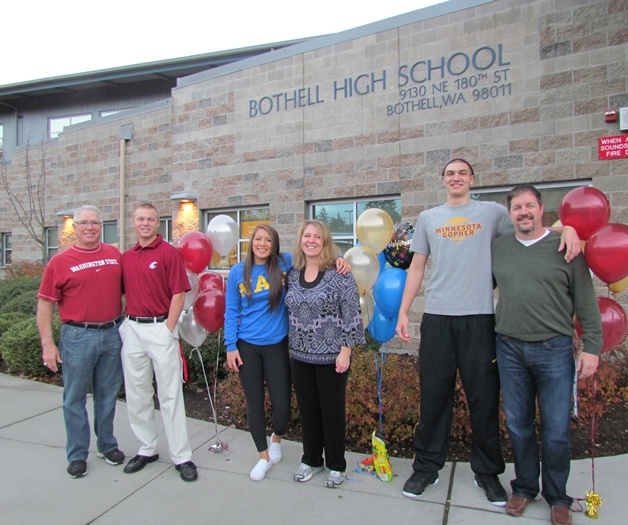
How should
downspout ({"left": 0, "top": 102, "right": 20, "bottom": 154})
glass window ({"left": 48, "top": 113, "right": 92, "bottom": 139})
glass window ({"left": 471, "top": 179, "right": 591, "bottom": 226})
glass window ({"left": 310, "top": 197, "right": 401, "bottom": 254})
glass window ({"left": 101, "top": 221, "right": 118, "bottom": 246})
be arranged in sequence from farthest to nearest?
1. downspout ({"left": 0, "top": 102, "right": 20, "bottom": 154})
2. glass window ({"left": 48, "top": 113, "right": 92, "bottom": 139})
3. glass window ({"left": 101, "top": 221, "right": 118, "bottom": 246})
4. glass window ({"left": 310, "top": 197, "right": 401, "bottom": 254})
5. glass window ({"left": 471, "top": 179, "right": 591, "bottom": 226})

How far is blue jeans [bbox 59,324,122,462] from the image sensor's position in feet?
11.0

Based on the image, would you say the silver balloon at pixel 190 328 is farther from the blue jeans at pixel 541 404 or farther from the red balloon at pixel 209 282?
the blue jeans at pixel 541 404

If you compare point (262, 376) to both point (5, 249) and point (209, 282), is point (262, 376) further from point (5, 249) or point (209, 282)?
point (5, 249)

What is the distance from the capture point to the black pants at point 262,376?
10.5 ft

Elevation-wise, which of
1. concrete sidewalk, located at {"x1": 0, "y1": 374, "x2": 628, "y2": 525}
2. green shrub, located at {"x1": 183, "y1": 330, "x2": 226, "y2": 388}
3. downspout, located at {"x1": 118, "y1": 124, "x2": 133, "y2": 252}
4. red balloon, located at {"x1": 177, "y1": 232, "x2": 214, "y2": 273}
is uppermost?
downspout, located at {"x1": 118, "y1": 124, "x2": 133, "y2": 252}

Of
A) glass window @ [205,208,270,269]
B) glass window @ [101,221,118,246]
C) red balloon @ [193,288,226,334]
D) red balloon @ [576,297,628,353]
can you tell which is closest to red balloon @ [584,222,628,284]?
red balloon @ [576,297,628,353]

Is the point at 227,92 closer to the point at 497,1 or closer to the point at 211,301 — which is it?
the point at 497,1

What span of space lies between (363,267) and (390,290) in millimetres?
257

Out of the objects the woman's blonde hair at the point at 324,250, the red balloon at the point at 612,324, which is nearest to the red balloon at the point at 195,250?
the woman's blonde hair at the point at 324,250

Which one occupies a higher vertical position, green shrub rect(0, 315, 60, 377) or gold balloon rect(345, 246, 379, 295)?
gold balloon rect(345, 246, 379, 295)

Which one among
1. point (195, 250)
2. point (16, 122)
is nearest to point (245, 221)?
point (195, 250)

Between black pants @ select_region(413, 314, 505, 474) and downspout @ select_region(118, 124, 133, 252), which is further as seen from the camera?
downspout @ select_region(118, 124, 133, 252)

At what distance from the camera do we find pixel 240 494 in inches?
121

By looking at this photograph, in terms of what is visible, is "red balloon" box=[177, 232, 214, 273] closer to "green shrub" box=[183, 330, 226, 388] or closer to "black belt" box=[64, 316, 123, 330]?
"black belt" box=[64, 316, 123, 330]
